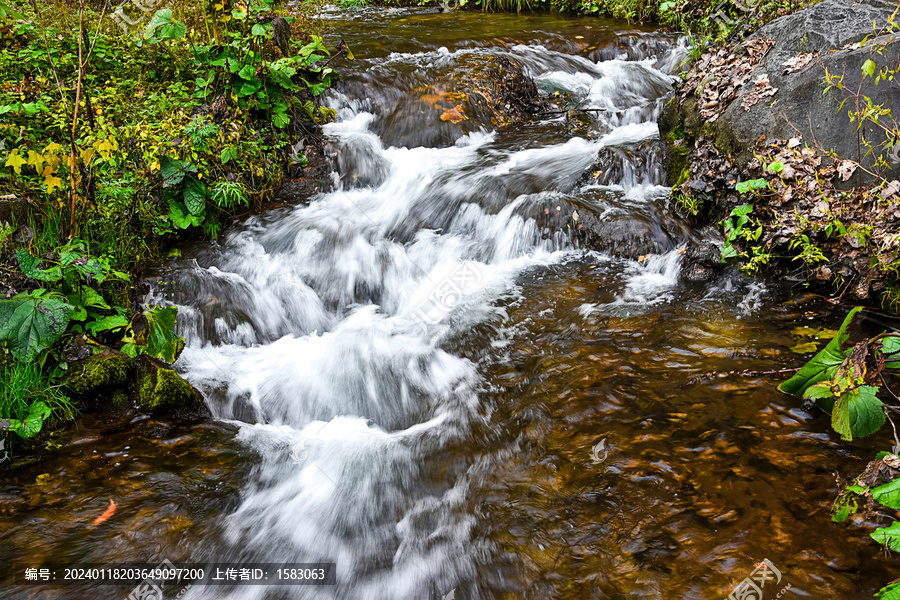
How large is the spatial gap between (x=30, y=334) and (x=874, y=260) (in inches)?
217

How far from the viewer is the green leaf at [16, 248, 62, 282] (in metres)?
Result: 3.06

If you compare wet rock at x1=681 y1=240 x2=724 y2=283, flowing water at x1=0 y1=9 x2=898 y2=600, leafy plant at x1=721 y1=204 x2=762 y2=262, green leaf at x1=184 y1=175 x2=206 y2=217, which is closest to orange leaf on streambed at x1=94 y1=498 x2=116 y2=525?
flowing water at x1=0 y1=9 x2=898 y2=600

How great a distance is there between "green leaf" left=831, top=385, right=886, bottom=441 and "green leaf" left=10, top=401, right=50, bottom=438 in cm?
429

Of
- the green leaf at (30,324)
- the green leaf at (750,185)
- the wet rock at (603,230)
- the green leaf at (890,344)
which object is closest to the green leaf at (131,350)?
the green leaf at (30,324)

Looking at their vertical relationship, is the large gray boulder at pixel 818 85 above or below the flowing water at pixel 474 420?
above

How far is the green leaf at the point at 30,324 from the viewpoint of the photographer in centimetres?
287

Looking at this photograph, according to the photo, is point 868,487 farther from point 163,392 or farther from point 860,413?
point 163,392

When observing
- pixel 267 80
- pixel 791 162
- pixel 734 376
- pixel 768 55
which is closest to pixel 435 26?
pixel 267 80

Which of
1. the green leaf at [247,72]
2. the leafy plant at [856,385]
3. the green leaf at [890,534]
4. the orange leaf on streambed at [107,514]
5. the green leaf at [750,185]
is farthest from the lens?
the green leaf at [247,72]

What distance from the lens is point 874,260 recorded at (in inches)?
147

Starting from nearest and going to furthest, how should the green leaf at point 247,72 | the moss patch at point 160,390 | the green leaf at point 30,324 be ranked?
the green leaf at point 30,324 → the moss patch at point 160,390 → the green leaf at point 247,72

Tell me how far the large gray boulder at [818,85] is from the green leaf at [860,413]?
2.41 m

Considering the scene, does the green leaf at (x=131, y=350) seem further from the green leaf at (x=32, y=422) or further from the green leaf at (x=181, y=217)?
the green leaf at (x=181, y=217)

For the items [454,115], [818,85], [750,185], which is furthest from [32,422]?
[818,85]
